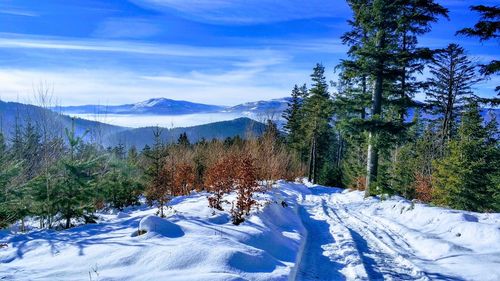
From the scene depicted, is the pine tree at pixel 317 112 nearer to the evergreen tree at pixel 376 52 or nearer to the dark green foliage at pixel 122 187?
the evergreen tree at pixel 376 52

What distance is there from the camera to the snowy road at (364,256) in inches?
229

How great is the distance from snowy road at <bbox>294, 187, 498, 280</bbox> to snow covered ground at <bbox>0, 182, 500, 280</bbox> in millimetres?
18

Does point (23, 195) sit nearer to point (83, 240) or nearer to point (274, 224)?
point (83, 240)

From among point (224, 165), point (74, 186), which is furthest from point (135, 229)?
point (224, 165)

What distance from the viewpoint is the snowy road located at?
582 cm

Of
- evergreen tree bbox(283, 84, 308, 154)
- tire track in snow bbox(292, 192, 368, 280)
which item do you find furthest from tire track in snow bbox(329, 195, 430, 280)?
evergreen tree bbox(283, 84, 308, 154)

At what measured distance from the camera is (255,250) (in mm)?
5902

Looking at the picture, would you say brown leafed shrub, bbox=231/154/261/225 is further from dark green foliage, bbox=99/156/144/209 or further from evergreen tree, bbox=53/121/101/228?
dark green foliage, bbox=99/156/144/209

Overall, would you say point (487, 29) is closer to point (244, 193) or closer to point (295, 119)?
Result: point (244, 193)

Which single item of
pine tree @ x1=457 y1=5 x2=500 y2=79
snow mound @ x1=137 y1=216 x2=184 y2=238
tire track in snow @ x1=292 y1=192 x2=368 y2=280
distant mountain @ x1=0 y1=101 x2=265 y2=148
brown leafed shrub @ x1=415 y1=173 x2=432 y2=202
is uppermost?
pine tree @ x1=457 y1=5 x2=500 y2=79

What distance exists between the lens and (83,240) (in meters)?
6.29

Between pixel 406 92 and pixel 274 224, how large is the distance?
53.2 feet

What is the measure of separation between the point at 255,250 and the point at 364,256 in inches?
94.5

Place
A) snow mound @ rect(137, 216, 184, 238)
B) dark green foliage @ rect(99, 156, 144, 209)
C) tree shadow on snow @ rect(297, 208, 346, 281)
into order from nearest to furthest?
tree shadow on snow @ rect(297, 208, 346, 281)
snow mound @ rect(137, 216, 184, 238)
dark green foliage @ rect(99, 156, 144, 209)
